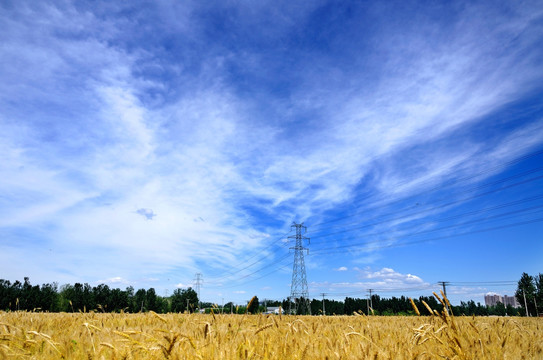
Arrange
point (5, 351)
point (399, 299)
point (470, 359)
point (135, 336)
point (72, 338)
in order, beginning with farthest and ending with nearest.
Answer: point (399, 299) < point (135, 336) < point (72, 338) < point (470, 359) < point (5, 351)

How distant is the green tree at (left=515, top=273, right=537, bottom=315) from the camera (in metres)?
90.2

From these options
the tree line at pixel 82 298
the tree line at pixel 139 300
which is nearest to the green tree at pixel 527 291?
the tree line at pixel 139 300

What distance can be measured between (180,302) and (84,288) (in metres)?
30.3

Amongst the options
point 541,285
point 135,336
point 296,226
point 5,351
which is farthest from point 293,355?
point 541,285

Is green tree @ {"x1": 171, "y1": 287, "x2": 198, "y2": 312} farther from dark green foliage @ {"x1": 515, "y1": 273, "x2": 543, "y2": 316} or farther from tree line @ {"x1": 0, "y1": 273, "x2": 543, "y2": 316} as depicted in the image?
dark green foliage @ {"x1": 515, "y1": 273, "x2": 543, "y2": 316}

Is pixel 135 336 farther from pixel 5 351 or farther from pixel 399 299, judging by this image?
pixel 399 299

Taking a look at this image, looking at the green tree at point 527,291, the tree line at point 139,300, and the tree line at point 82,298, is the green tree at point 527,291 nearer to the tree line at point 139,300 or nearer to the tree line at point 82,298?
the tree line at point 139,300

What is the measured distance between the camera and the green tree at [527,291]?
90.2 metres

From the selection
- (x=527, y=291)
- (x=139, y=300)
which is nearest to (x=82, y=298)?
(x=139, y=300)

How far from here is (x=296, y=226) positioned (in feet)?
227

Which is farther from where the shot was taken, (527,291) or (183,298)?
(183,298)

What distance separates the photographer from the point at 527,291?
93.4 meters

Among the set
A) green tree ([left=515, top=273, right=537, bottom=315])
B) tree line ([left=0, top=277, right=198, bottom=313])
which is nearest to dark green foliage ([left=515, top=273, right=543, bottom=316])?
green tree ([left=515, top=273, right=537, bottom=315])

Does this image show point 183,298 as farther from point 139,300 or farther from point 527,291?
point 527,291
